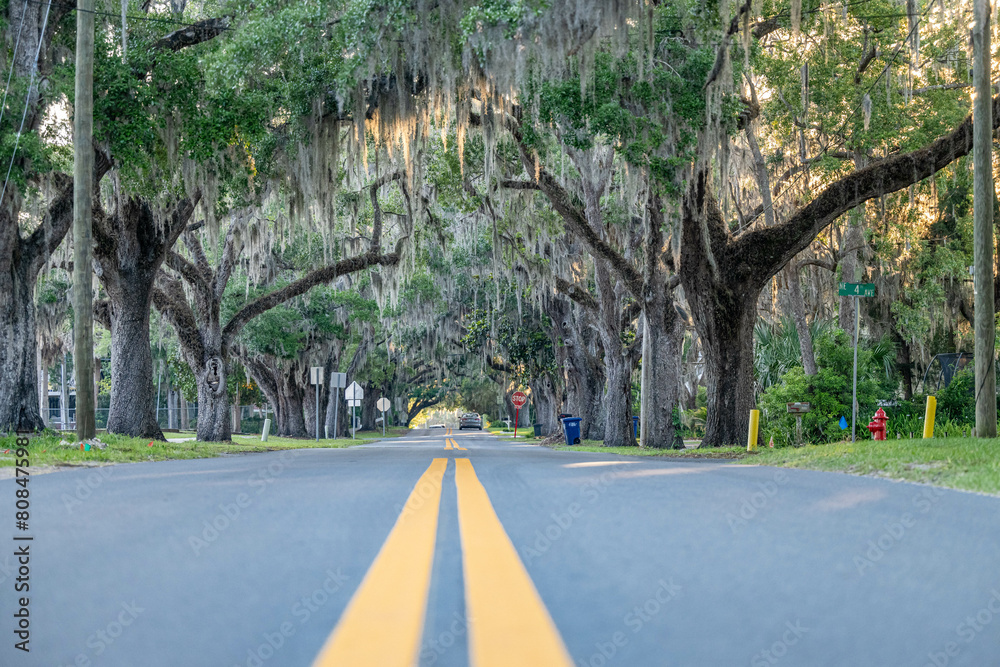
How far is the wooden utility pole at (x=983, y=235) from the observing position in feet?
42.1

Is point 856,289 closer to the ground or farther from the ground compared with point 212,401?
farther from the ground

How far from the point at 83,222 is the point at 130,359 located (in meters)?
5.66

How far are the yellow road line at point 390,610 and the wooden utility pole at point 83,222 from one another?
1153 cm

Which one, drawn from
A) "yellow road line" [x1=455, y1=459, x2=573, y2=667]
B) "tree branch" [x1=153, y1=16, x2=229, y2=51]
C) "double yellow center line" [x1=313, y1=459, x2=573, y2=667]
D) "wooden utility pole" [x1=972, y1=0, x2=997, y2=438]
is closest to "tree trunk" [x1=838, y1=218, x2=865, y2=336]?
"wooden utility pole" [x1=972, y1=0, x2=997, y2=438]

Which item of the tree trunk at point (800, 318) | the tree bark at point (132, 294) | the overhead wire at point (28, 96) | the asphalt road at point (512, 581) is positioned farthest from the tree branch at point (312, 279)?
the asphalt road at point (512, 581)

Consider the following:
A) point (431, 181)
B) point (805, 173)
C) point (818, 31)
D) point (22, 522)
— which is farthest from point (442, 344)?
point (22, 522)

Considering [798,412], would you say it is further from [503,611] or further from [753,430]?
[503,611]

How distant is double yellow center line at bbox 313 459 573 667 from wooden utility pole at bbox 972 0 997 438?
33.8ft

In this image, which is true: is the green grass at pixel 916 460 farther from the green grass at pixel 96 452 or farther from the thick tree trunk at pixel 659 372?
the green grass at pixel 96 452

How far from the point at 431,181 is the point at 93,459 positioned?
475 inches

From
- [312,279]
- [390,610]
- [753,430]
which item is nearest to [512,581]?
[390,610]

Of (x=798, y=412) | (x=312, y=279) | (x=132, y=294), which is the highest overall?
(x=312, y=279)

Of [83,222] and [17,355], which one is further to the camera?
[17,355]

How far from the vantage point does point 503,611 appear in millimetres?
3037
